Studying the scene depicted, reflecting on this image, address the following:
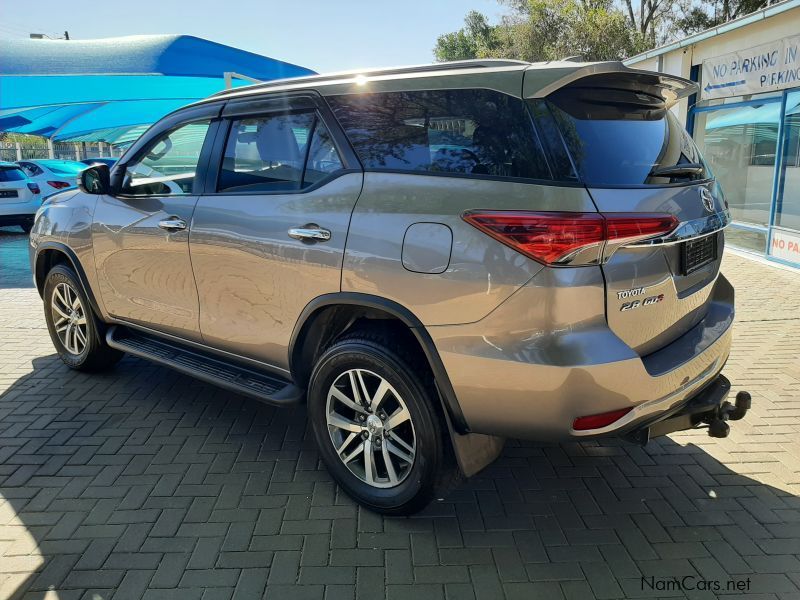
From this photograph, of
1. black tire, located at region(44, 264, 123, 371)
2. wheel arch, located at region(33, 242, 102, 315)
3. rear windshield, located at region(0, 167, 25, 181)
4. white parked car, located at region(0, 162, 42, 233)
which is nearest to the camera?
wheel arch, located at region(33, 242, 102, 315)

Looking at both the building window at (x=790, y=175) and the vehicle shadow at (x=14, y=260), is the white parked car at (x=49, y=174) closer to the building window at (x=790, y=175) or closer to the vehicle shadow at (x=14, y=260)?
the vehicle shadow at (x=14, y=260)

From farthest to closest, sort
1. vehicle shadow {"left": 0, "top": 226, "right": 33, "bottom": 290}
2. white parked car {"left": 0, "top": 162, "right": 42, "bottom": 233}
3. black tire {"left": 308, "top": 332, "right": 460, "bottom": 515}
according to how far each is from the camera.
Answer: white parked car {"left": 0, "top": 162, "right": 42, "bottom": 233} < vehicle shadow {"left": 0, "top": 226, "right": 33, "bottom": 290} < black tire {"left": 308, "top": 332, "right": 460, "bottom": 515}

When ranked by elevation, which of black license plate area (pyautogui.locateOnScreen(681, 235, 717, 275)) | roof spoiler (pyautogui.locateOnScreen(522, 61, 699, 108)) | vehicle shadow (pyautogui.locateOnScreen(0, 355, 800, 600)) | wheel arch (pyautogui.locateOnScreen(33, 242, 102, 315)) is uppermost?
roof spoiler (pyautogui.locateOnScreen(522, 61, 699, 108))

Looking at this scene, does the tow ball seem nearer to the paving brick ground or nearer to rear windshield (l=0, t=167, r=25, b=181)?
the paving brick ground

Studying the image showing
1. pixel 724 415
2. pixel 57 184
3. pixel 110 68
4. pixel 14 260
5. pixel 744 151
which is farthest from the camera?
pixel 57 184

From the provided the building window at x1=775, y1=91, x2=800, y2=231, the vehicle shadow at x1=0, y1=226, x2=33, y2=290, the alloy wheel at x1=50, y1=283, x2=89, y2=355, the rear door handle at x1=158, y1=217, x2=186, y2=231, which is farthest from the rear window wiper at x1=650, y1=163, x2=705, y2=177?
the vehicle shadow at x1=0, y1=226, x2=33, y2=290

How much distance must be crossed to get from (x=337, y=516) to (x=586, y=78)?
226 cm

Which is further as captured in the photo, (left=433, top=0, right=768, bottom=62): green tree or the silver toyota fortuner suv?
(left=433, top=0, right=768, bottom=62): green tree

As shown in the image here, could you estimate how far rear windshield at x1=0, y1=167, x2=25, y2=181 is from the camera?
1389cm

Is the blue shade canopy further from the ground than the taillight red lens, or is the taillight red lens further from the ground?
the blue shade canopy

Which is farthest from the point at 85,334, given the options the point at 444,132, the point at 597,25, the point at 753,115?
the point at 597,25

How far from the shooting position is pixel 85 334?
4895 millimetres

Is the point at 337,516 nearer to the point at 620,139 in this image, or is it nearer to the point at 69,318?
the point at 620,139

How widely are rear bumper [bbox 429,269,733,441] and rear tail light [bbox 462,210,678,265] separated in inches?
3.7
